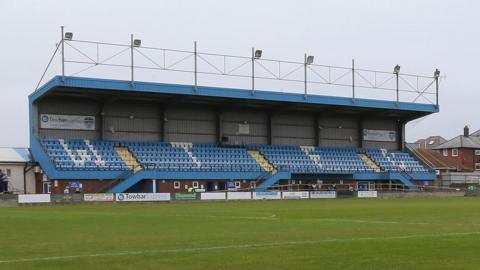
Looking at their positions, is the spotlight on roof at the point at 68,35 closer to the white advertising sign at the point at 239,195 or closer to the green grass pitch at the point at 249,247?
the white advertising sign at the point at 239,195

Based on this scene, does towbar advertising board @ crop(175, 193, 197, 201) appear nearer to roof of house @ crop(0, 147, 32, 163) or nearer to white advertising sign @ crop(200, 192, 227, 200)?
white advertising sign @ crop(200, 192, 227, 200)

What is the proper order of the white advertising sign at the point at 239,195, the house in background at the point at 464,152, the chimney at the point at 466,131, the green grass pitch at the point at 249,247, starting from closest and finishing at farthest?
the green grass pitch at the point at 249,247
the white advertising sign at the point at 239,195
the house in background at the point at 464,152
the chimney at the point at 466,131

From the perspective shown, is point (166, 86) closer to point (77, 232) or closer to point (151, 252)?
point (77, 232)

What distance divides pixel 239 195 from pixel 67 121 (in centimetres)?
2026

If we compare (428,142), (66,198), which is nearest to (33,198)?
(66,198)

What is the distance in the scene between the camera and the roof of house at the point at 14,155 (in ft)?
232

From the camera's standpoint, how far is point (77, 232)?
23.4m

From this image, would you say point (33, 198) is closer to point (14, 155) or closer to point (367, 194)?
point (14, 155)

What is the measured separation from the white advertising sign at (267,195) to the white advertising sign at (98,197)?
45.9ft

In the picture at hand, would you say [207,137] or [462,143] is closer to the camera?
[207,137]

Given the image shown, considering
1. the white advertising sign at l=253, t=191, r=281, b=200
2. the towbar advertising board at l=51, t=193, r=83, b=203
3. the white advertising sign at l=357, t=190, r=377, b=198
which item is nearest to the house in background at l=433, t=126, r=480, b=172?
the white advertising sign at l=357, t=190, r=377, b=198

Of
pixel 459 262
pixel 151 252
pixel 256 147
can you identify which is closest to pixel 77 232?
pixel 151 252

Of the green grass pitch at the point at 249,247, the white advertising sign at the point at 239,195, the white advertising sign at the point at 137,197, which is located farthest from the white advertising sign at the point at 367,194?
the green grass pitch at the point at 249,247

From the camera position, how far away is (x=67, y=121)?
73.3 metres
